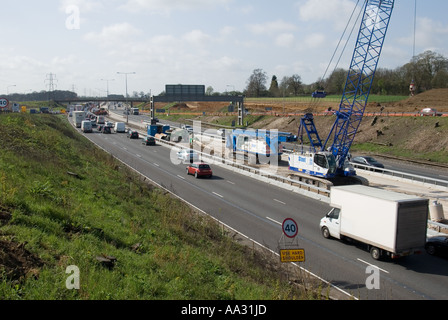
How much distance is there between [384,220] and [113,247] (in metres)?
10.6

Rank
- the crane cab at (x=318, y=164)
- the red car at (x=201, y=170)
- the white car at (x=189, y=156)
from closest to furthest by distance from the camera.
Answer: the crane cab at (x=318, y=164) < the red car at (x=201, y=170) < the white car at (x=189, y=156)

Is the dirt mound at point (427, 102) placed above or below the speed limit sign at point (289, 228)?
above

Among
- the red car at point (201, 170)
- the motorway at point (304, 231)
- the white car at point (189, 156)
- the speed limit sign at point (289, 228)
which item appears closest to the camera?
the speed limit sign at point (289, 228)

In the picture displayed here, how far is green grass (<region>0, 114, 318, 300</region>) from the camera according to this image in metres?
9.73

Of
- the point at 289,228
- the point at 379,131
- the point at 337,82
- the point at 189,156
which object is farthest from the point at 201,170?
the point at 337,82

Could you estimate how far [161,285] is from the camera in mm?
10203

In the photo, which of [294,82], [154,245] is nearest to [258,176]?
[154,245]

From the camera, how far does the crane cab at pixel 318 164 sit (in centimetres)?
3152

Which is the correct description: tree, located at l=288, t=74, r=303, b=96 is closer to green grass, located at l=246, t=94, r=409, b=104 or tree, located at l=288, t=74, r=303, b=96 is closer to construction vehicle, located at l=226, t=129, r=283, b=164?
green grass, located at l=246, t=94, r=409, b=104

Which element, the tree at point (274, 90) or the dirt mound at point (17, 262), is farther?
the tree at point (274, 90)

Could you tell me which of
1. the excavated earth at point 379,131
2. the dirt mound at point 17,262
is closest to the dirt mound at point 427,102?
the excavated earth at point 379,131

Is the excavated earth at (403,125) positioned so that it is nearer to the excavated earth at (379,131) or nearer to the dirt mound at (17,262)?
the excavated earth at (379,131)

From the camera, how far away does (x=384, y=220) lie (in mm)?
15906

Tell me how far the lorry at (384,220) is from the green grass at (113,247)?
4145 millimetres
